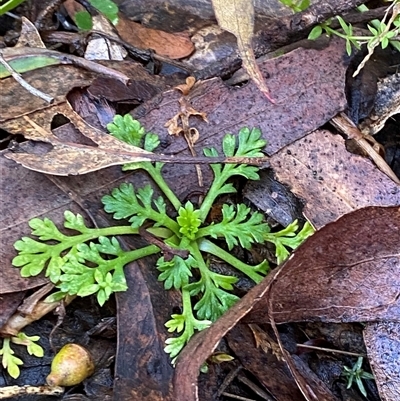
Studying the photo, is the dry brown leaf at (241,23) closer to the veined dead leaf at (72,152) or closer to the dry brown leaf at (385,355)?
the veined dead leaf at (72,152)

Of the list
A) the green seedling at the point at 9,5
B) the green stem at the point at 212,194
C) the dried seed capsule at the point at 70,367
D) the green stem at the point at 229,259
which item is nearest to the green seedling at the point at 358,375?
the green stem at the point at 229,259

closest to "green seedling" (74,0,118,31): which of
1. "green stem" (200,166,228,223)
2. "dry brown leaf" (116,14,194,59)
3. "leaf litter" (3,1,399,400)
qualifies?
"dry brown leaf" (116,14,194,59)

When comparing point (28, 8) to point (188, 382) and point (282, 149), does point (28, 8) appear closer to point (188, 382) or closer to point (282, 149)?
point (282, 149)

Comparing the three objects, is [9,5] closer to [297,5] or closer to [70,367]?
[297,5]

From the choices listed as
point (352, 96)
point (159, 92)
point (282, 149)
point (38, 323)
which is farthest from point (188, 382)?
point (352, 96)

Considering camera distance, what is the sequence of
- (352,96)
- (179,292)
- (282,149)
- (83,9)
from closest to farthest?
(179,292)
(282,149)
(352,96)
(83,9)

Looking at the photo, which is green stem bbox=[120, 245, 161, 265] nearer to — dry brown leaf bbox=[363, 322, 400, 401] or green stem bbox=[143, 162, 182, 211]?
green stem bbox=[143, 162, 182, 211]
